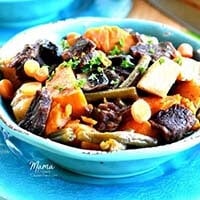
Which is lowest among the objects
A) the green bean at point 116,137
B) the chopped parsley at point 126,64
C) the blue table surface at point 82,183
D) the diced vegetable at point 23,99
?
the blue table surface at point 82,183

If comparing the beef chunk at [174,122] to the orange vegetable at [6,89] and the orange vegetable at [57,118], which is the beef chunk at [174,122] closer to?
the orange vegetable at [57,118]

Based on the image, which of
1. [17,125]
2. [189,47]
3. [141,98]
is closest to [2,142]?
[17,125]

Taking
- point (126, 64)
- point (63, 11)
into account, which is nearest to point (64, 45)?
point (126, 64)

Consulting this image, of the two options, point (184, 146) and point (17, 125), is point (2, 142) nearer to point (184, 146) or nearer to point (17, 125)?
point (17, 125)

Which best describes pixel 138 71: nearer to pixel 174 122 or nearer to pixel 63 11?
pixel 174 122

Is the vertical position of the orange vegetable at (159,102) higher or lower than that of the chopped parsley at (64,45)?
higher

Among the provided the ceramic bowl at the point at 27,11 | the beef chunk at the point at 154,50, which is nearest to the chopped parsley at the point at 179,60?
the beef chunk at the point at 154,50
